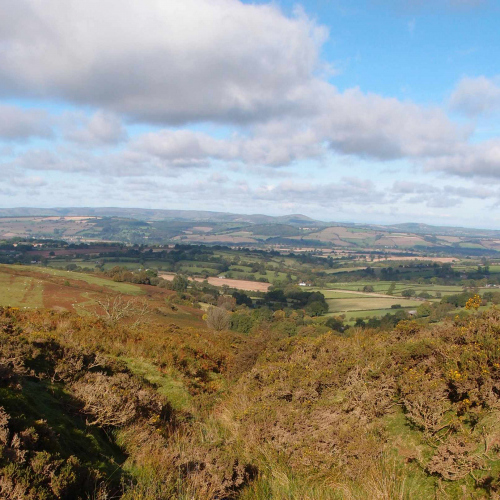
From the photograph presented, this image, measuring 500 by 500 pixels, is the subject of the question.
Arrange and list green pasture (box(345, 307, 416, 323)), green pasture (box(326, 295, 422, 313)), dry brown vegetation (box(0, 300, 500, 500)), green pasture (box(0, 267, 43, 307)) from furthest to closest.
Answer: green pasture (box(326, 295, 422, 313)) < green pasture (box(345, 307, 416, 323)) < green pasture (box(0, 267, 43, 307)) < dry brown vegetation (box(0, 300, 500, 500))

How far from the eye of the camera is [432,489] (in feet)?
16.2

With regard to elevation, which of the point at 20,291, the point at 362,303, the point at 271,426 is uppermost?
the point at 271,426

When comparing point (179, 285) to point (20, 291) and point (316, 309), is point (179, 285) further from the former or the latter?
point (20, 291)

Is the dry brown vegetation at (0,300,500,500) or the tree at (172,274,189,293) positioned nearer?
the dry brown vegetation at (0,300,500,500)

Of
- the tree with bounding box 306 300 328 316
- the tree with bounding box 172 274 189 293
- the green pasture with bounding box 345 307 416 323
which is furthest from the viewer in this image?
the tree with bounding box 172 274 189 293

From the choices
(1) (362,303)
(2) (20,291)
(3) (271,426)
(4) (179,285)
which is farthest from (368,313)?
(3) (271,426)

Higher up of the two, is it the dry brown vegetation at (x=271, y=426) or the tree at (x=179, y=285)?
the dry brown vegetation at (x=271, y=426)

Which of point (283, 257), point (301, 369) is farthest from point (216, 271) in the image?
point (301, 369)

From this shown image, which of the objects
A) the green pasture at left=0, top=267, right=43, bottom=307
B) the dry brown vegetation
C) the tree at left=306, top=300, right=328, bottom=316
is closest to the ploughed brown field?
the tree at left=306, top=300, right=328, bottom=316

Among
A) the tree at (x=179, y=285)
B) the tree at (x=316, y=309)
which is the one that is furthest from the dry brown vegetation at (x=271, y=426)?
the tree at (x=179, y=285)

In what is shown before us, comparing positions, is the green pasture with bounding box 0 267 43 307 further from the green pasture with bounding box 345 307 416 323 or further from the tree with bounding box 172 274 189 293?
the green pasture with bounding box 345 307 416 323

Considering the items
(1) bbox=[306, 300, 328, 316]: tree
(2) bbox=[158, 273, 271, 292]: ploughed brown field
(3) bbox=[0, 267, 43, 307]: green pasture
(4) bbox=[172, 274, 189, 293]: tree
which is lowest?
(2) bbox=[158, 273, 271, 292]: ploughed brown field

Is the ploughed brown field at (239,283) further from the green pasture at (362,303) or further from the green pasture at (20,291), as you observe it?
the green pasture at (20,291)

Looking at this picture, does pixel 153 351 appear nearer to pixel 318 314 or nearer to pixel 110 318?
pixel 110 318
